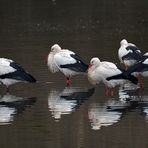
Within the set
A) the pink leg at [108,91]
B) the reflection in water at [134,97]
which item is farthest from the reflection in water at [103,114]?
the pink leg at [108,91]

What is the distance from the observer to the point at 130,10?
4822 centimetres

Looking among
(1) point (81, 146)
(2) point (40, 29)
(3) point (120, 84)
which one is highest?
(2) point (40, 29)

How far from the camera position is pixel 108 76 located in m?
18.3

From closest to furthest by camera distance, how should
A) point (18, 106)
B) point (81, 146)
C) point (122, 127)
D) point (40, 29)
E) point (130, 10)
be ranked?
1. point (81, 146)
2. point (122, 127)
3. point (18, 106)
4. point (40, 29)
5. point (130, 10)

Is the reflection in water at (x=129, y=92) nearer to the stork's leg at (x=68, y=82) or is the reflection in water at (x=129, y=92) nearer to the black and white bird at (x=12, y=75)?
the stork's leg at (x=68, y=82)

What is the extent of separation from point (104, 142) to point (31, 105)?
4.20 meters

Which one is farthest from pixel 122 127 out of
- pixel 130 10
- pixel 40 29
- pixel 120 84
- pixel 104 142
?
pixel 130 10

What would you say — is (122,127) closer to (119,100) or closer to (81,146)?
(81,146)

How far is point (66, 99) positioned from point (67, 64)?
259cm

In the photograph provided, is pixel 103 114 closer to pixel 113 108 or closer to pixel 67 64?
pixel 113 108

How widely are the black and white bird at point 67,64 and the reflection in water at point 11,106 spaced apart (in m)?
2.31

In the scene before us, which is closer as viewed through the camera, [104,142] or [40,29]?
[104,142]

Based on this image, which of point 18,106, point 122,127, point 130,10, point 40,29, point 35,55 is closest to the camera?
point 122,127

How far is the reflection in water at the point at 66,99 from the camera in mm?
16422
